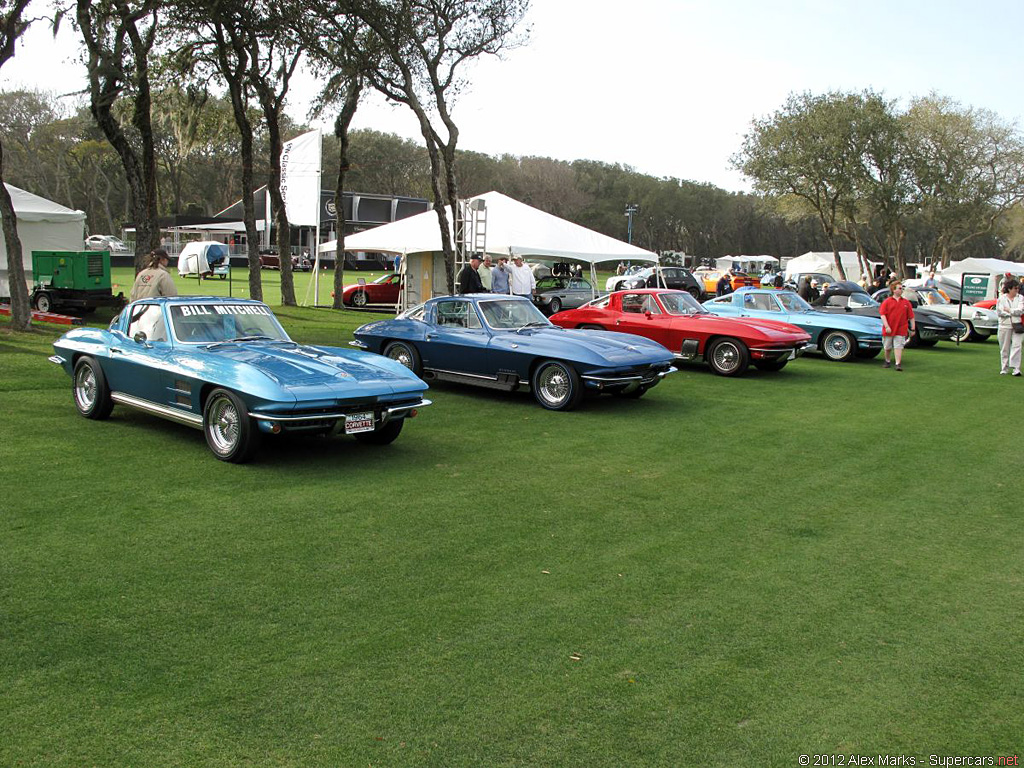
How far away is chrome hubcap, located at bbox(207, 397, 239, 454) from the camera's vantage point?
7.75m

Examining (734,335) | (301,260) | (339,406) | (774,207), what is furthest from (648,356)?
(301,260)

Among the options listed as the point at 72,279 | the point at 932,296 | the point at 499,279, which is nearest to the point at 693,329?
the point at 499,279

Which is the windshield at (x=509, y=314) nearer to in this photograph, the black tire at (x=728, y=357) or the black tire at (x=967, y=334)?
the black tire at (x=728, y=357)

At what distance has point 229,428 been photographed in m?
7.79

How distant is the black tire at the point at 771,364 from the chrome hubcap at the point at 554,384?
5.14 metres

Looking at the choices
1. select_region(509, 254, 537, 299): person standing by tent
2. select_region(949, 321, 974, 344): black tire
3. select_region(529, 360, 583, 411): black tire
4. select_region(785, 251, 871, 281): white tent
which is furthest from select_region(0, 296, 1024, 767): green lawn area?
select_region(785, 251, 871, 281): white tent

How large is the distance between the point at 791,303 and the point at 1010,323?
14.0ft

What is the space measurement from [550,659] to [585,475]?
372cm

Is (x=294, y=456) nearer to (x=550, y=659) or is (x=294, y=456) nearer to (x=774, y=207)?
(x=550, y=659)

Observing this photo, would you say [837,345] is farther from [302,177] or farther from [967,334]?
[302,177]

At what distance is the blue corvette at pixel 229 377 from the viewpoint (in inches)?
296

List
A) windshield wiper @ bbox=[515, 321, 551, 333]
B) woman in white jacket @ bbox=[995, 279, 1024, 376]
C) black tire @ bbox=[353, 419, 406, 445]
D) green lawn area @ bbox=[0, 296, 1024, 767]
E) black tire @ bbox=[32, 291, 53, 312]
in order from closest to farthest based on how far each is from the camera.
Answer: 1. green lawn area @ bbox=[0, 296, 1024, 767]
2. black tire @ bbox=[353, 419, 406, 445]
3. windshield wiper @ bbox=[515, 321, 551, 333]
4. woman in white jacket @ bbox=[995, 279, 1024, 376]
5. black tire @ bbox=[32, 291, 53, 312]

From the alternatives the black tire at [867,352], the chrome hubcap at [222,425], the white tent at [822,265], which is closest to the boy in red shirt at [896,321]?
the black tire at [867,352]

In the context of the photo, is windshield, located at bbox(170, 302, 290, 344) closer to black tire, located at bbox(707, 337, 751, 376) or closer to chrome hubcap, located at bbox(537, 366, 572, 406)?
chrome hubcap, located at bbox(537, 366, 572, 406)
